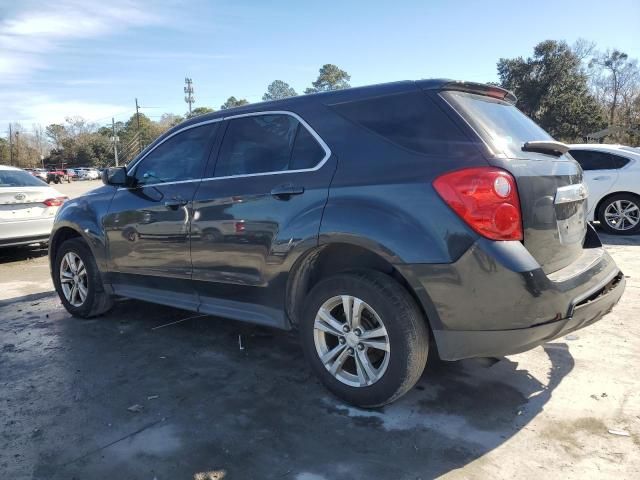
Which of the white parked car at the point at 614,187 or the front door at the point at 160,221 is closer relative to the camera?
the front door at the point at 160,221

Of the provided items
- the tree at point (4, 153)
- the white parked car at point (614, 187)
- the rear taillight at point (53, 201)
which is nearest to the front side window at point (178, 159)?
the rear taillight at point (53, 201)

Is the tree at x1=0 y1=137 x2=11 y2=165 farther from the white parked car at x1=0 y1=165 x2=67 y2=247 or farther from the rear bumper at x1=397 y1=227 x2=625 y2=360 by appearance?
the rear bumper at x1=397 y1=227 x2=625 y2=360

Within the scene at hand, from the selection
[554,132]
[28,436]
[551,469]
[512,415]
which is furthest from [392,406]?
[554,132]

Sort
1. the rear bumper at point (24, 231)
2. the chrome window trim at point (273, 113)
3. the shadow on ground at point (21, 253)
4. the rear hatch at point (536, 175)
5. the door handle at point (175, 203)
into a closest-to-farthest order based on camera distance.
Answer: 1. the rear hatch at point (536, 175)
2. the chrome window trim at point (273, 113)
3. the door handle at point (175, 203)
4. the rear bumper at point (24, 231)
5. the shadow on ground at point (21, 253)

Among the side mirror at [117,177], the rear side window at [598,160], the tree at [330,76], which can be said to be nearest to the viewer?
the side mirror at [117,177]

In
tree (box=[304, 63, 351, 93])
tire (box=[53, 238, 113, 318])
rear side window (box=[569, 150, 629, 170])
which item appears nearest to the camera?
tire (box=[53, 238, 113, 318])

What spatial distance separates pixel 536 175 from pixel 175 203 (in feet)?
8.40

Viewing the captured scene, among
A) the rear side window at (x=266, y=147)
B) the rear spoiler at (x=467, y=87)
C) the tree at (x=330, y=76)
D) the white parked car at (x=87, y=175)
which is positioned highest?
the tree at (x=330, y=76)

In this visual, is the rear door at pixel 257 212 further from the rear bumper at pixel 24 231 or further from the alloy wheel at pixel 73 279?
the rear bumper at pixel 24 231

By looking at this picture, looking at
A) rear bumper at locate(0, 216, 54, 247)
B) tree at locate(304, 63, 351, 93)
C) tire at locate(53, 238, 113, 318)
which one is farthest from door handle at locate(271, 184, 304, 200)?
tree at locate(304, 63, 351, 93)

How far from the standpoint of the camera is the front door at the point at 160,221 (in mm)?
4008

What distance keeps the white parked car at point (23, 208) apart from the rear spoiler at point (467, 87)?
7.46 meters

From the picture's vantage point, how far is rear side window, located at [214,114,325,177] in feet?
10.9

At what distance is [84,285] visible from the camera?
5.14 metres
